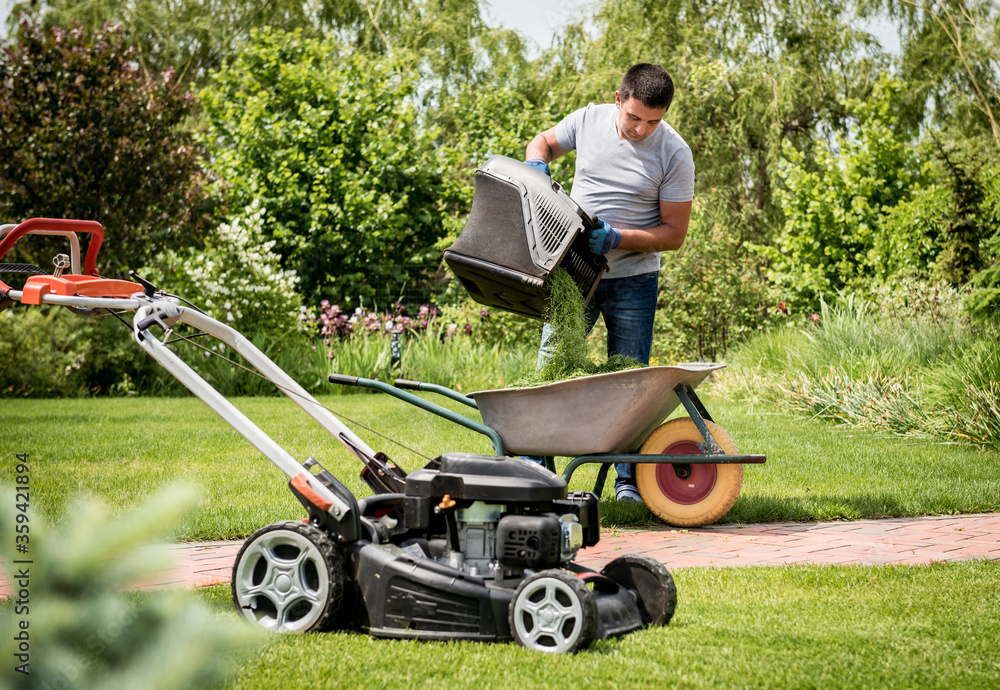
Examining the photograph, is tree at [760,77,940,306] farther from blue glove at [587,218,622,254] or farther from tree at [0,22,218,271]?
blue glove at [587,218,622,254]

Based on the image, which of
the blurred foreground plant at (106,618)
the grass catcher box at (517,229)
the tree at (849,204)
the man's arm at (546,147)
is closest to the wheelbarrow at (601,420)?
the grass catcher box at (517,229)

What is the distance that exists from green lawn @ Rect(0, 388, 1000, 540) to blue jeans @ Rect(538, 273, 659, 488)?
69 centimetres

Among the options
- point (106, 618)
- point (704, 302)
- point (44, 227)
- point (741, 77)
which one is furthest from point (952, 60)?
point (106, 618)

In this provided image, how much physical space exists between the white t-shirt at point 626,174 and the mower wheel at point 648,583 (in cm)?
177

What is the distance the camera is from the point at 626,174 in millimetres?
4023

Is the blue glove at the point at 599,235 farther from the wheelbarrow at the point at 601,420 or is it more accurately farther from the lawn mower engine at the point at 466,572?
the lawn mower engine at the point at 466,572

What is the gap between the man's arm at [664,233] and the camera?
3865 mm

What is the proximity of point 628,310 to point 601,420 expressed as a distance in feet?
2.73

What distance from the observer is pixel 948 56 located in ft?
44.5

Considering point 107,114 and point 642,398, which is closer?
point 642,398

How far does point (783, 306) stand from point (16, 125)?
8337 millimetres

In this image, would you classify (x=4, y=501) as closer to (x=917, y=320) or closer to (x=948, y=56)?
(x=917, y=320)

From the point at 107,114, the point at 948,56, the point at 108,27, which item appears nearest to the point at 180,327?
the point at 107,114

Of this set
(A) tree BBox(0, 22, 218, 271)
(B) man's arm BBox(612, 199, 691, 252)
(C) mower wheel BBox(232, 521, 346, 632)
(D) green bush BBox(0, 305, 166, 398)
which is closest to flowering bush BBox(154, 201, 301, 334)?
(A) tree BBox(0, 22, 218, 271)
